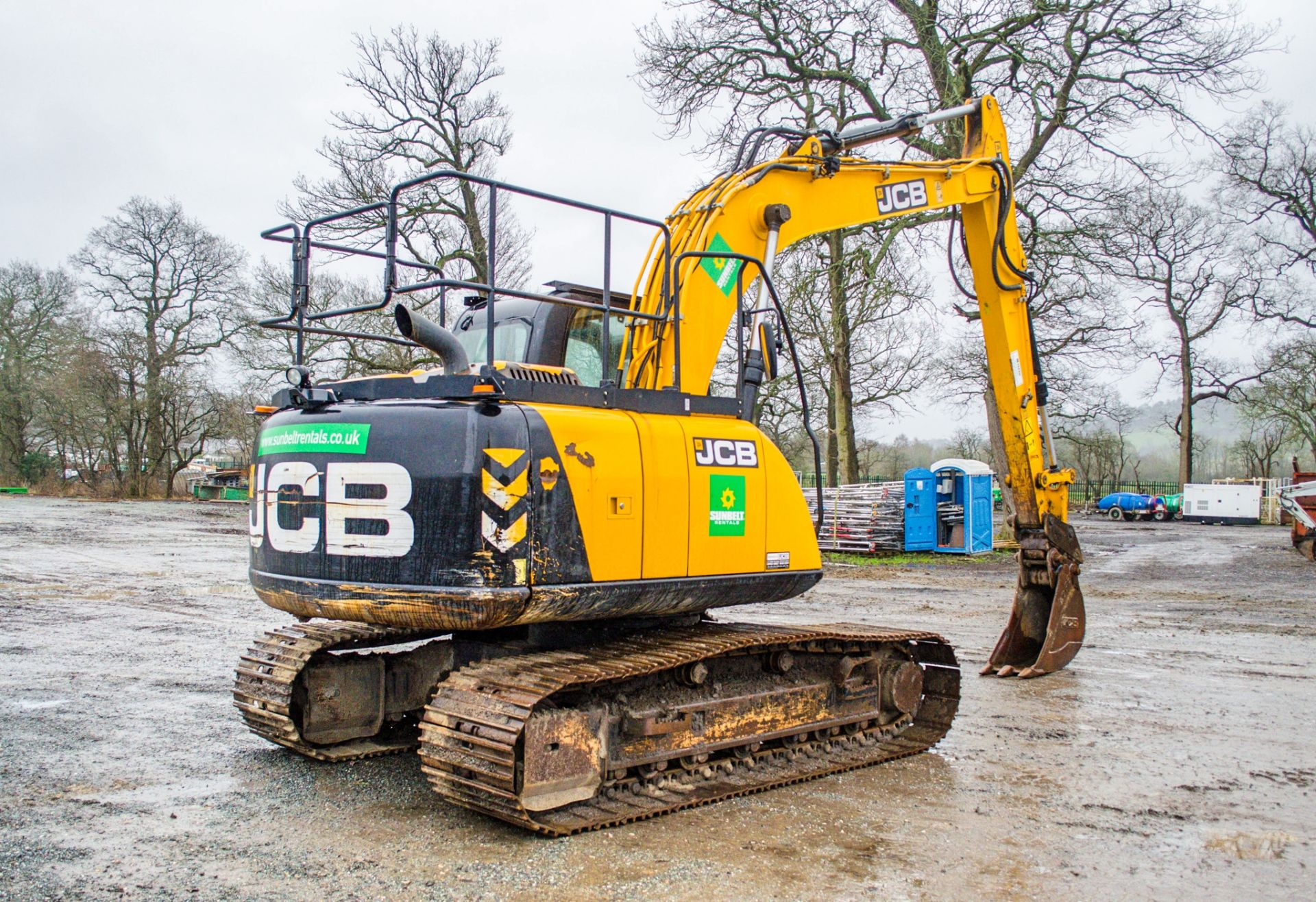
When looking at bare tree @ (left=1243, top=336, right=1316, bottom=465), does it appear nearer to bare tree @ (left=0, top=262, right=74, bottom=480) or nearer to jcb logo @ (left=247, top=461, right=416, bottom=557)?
jcb logo @ (left=247, top=461, right=416, bottom=557)

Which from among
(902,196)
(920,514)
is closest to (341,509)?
(902,196)

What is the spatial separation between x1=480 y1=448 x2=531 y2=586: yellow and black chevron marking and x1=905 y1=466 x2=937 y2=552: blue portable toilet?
17729 mm

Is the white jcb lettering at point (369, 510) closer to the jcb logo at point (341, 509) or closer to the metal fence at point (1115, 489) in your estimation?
the jcb logo at point (341, 509)

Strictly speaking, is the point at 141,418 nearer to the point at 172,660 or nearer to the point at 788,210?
the point at 172,660

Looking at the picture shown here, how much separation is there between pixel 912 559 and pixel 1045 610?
12.1 meters

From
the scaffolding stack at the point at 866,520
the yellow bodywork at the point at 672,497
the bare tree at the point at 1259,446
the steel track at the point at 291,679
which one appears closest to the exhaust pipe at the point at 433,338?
the yellow bodywork at the point at 672,497

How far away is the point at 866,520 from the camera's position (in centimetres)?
2222

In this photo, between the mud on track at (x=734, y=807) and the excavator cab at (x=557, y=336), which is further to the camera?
the excavator cab at (x=557, y=336)

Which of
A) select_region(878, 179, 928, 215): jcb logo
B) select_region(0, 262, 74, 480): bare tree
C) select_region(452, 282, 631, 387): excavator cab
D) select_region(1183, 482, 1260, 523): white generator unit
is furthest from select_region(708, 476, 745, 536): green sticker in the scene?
select_region(0, 262, 74, 480): bare tree

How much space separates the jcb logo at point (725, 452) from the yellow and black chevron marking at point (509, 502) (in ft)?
3.62

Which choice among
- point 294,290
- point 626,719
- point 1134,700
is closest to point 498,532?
point 626,719

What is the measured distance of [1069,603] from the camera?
28.8ft

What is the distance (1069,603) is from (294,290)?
674 centimetres

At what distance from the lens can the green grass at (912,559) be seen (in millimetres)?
20266
